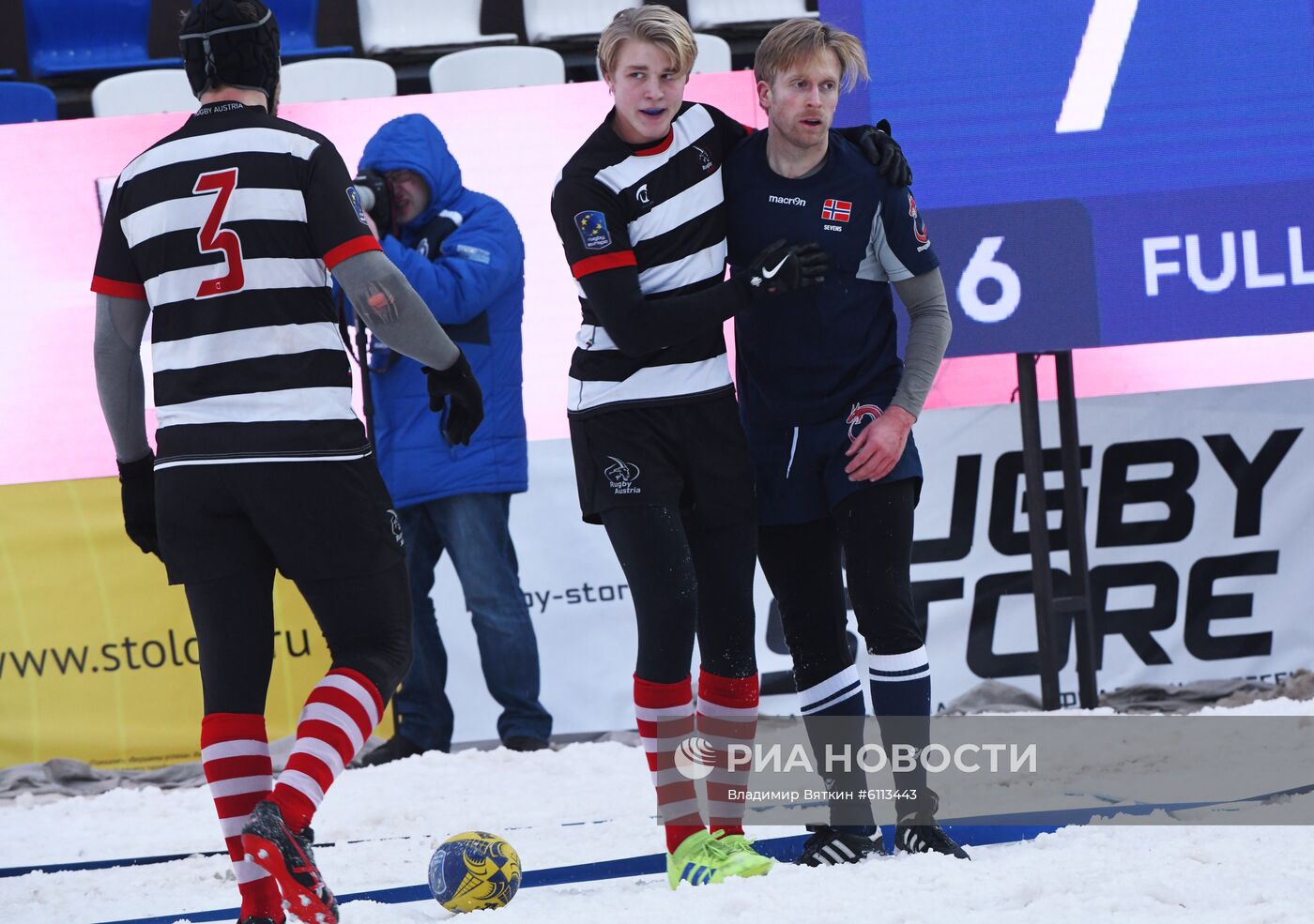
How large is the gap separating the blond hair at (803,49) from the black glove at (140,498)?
4.60ft

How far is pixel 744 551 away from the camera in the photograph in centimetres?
284

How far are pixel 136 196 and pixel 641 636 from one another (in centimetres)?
120

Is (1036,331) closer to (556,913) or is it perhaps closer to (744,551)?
(744,551)

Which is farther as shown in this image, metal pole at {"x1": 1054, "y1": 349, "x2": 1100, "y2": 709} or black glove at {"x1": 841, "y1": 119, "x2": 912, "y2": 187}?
metal pole at {"x1": 1054, "y1": 349, "x2": 1100, "y2": 709}

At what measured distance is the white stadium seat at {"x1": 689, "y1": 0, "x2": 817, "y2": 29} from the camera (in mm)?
7184

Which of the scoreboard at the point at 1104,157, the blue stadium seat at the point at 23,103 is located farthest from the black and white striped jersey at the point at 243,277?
the blue stadium seat at the point at 23,103

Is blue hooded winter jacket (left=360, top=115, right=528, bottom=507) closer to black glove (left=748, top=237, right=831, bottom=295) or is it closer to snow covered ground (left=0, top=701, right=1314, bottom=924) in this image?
snow covered ground (left=0, top=701, right=1314, bottom=924)

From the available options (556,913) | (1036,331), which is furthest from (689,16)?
(556,913)

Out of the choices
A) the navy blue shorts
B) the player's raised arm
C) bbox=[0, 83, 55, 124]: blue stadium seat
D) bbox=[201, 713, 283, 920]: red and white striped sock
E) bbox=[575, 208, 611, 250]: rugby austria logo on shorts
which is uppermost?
bbox=[0, 83, 55, 124]: blue stadium seat

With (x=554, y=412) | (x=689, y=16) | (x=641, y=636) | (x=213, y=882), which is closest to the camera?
(x=641, y=636)

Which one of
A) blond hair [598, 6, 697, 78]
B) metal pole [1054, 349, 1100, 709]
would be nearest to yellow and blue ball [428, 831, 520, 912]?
blond hair [598, 6, 697, 78]

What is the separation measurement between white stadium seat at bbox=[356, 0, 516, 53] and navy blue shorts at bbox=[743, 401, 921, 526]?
4940mm

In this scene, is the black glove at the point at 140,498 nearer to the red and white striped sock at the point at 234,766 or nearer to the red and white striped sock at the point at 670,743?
the red and white striped sock at the point at 234,766

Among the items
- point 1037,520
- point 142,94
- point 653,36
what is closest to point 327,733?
point 653,36
